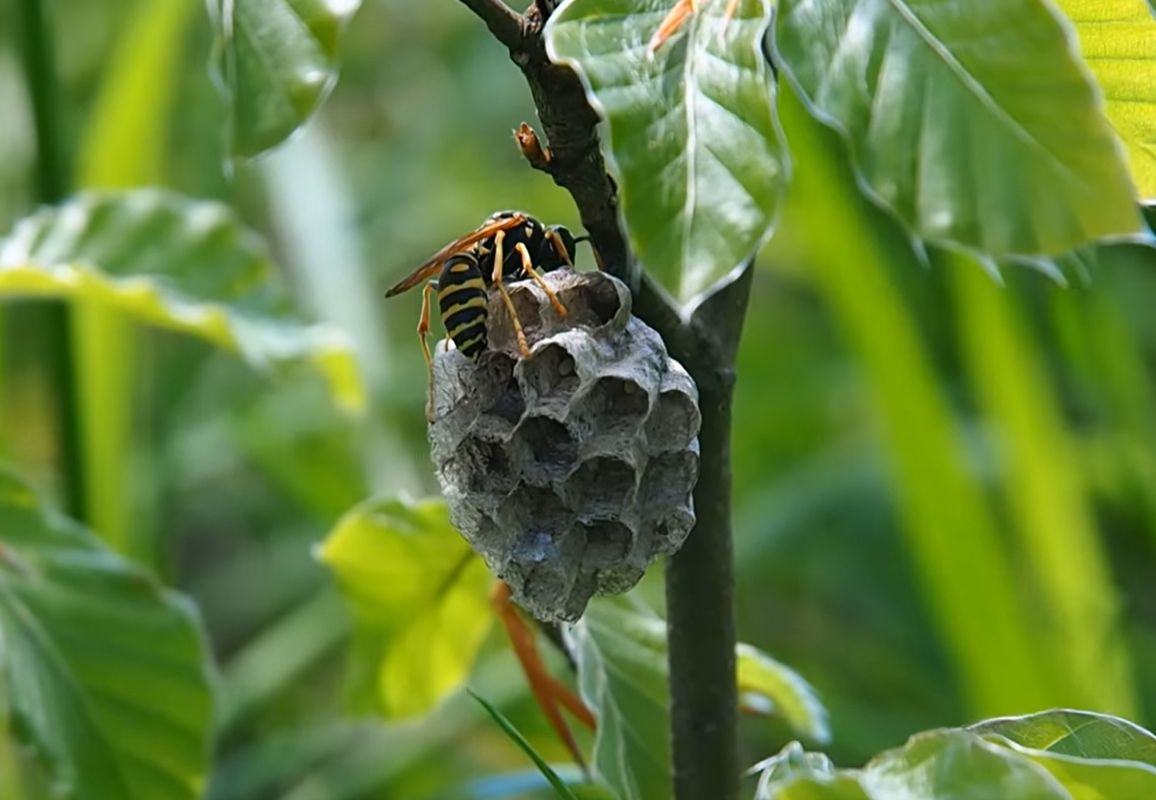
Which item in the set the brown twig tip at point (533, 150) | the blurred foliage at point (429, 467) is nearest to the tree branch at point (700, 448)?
the brown twig tip at point (533, 150)

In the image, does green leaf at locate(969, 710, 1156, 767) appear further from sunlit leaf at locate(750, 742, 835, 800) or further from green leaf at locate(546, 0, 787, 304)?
green leaf at locate(546, 0, 787, 304)

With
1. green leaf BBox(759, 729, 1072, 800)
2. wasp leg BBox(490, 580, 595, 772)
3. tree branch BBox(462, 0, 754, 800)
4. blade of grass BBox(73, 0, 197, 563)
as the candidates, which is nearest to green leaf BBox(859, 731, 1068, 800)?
green leaf BBox(759, 729, 1072, 800)

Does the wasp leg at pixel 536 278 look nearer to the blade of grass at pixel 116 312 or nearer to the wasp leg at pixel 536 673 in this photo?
the wasp leg at pixel 536 673


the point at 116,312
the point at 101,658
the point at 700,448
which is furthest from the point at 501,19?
the point at 116,312

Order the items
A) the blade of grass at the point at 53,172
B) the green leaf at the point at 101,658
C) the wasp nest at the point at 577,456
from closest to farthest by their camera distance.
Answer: the wasp nest at the point at 577,456, the green leaf at the point at 101,658, the blade of grass at the point at 53,172

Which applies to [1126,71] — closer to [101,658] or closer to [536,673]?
[536,673]

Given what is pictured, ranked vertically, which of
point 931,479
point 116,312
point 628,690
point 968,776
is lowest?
point 931,479
